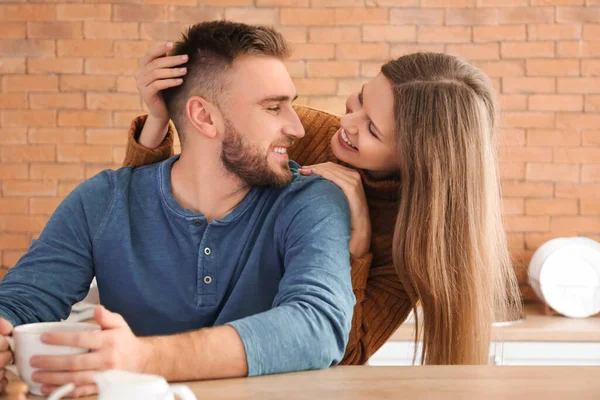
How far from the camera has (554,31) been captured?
3422mm

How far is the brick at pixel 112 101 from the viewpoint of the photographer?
136 inches

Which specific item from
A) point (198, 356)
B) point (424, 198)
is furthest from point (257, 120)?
point (198, 356)

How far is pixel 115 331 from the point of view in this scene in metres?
1.04

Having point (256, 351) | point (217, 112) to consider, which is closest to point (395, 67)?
point (217, 112)

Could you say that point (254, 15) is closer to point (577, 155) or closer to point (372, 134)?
point (577, 155)

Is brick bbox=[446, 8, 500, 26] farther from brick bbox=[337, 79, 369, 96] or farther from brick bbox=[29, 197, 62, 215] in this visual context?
brick bbox=[29, 197, 62, 215]

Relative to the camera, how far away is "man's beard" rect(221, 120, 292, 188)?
64.8 inches

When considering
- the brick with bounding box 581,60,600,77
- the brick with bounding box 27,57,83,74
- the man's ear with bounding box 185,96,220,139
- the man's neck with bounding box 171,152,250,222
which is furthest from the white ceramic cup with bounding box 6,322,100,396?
the brick with bounding box 581,60,600,77

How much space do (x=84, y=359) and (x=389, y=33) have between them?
8.83 ft

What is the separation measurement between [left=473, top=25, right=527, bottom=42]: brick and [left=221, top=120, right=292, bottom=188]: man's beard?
1.98 metres

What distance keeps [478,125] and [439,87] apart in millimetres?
118

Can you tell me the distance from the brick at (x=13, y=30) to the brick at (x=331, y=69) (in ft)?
4.17

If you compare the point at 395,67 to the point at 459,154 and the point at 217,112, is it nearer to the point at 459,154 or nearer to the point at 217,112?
the point at 459,154

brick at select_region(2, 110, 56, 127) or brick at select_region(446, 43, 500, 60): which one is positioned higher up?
brick at select_region(446, 43, 500, 60)
